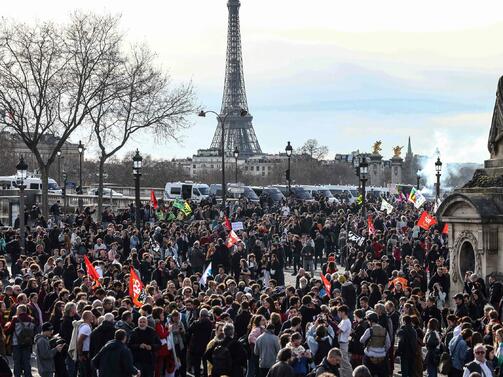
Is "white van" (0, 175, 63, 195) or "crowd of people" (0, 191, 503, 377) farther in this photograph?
"white van" (0, 175, 63, 195)

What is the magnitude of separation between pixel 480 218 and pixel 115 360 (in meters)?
12.0

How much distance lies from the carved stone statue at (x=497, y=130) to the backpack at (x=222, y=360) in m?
11.8

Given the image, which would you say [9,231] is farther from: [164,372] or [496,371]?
[496,371]

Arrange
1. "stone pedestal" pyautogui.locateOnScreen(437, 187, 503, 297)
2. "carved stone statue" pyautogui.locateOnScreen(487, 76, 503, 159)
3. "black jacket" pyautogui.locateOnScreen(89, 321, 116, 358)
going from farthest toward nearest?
"carved stone statue" pyautogui.locateOnScreen(487, 76, 503, 159)
"stone pedestal" pyautogui.locateOnScreen(437, 187, 503, 297)
"black jacket" pyautogui.locateOnScreen(89, 321, 116, 358)

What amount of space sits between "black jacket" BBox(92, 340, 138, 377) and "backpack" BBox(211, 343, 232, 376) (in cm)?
132

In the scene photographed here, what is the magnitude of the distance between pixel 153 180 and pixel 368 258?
107m

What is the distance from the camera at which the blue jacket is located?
1681 centimetres

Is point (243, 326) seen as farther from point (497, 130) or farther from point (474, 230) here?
point (497, 130)

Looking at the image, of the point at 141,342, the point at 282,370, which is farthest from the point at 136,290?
the point at 282,370

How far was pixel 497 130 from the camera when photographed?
25.9 metres

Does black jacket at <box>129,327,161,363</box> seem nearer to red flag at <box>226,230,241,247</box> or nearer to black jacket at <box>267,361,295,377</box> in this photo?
black jacket at <box>267,361,295,377</box>

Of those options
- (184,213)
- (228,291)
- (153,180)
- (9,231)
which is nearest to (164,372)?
(228,291)

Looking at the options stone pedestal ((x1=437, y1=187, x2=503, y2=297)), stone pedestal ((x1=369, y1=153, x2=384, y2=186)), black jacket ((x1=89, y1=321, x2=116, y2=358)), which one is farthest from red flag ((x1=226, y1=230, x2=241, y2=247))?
stone pedestal ((x1=369, y1=153, x2=384, y2=186))

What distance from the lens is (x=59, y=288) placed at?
21.1 meters
